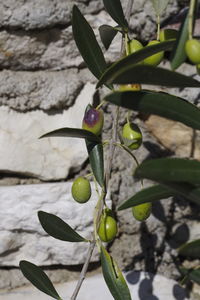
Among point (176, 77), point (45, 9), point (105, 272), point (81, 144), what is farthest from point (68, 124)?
point (176, 77)

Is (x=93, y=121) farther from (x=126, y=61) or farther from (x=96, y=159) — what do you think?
(x=126, y=61)

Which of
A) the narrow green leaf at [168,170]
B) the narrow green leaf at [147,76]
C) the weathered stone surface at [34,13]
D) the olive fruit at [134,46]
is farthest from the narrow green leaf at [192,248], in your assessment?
the weathered stone surface at [34,13]

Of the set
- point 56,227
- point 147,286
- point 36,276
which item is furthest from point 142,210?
point 147,286

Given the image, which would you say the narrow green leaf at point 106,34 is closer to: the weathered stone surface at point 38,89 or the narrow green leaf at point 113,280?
the weathered stone surface at point 38,89

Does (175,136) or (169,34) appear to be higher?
(169,34)

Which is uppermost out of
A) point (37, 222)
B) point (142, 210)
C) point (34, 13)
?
point (34, 13)

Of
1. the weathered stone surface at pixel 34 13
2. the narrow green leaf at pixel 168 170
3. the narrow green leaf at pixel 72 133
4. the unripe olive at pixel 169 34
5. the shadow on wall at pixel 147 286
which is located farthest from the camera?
the shadow on wall at pixel 147 286

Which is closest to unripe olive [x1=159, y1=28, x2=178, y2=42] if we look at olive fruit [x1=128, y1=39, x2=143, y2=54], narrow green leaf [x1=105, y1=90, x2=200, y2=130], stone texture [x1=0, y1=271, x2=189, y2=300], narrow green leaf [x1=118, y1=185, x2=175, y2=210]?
olive fruit [x1=128, y1=39, x2=143, y2=54]

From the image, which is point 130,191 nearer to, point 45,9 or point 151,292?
point 151,292

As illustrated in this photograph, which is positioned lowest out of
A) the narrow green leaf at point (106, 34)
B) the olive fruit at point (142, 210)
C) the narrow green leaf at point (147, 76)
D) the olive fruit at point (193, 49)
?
the olive fruit at point (142, 210)
